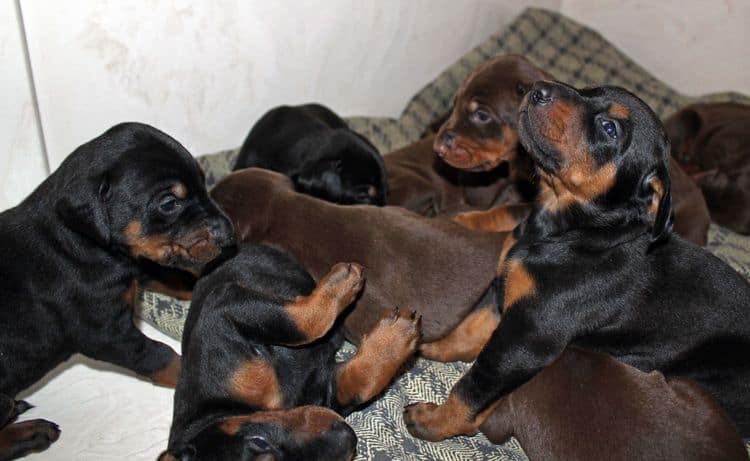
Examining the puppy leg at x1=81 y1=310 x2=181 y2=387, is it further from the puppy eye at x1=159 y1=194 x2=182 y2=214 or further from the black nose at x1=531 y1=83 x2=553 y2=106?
the black nose at x1=531 y1=83 x2=553 y2=106

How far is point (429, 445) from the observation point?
3668 mm

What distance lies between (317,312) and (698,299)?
1.72 metres

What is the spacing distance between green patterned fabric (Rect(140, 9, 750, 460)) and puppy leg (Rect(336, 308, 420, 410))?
0.90 ft

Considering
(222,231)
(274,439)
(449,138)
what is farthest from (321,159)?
(274,439)

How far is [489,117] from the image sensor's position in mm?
4688

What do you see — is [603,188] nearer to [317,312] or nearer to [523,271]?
[523,271]

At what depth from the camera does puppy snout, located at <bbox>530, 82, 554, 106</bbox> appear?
3441mm

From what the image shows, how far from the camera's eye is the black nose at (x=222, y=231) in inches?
140

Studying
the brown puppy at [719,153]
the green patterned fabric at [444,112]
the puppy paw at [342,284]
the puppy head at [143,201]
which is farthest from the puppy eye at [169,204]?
the brown puppy at [719,153]

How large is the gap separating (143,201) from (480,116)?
2.17 meters

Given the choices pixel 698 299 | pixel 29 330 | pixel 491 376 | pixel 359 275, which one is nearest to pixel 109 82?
pixel 29 330

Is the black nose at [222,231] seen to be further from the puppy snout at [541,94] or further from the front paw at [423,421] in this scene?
the puppy snout at [541,94]

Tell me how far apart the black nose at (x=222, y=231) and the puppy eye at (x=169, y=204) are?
0.55 ft

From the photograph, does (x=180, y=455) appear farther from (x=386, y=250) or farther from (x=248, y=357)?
(x=386, y=250)
